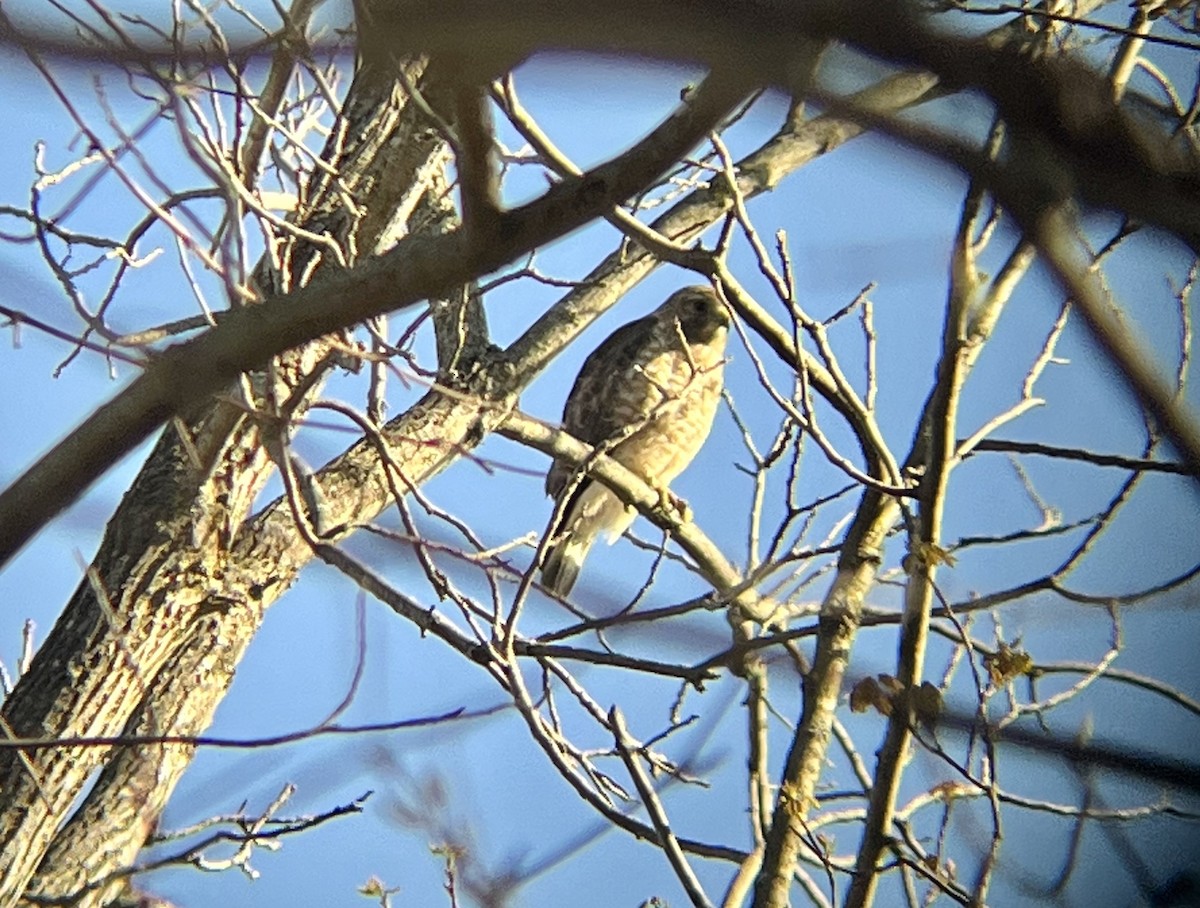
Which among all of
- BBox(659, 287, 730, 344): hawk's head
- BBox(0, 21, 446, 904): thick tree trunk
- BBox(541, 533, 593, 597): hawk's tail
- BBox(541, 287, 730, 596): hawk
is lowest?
BBox(0, 21, 446, 904): thick tree trunk

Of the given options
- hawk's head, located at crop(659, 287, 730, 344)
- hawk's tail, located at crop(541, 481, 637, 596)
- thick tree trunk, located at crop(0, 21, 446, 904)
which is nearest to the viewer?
thick tree trunk, located at crop(0, 21, 446, 904)

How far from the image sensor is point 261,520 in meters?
4.17

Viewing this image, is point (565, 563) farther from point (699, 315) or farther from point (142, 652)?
point (142, 652)

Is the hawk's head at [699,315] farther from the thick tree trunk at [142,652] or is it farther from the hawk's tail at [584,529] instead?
the thick tree trunk at [142,652]

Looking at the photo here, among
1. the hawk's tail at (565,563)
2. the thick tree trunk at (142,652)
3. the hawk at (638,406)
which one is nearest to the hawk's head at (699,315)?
the hawk at (638,406)

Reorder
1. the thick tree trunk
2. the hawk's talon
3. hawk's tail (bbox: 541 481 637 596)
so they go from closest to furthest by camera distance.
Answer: the thick tree trunk → the hawk's talon → hawk's tail (bbox: 541 481 637 596)

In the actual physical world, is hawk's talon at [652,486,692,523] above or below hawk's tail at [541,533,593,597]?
below

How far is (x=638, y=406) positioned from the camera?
624cm

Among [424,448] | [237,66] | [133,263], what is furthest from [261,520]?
[237,66]

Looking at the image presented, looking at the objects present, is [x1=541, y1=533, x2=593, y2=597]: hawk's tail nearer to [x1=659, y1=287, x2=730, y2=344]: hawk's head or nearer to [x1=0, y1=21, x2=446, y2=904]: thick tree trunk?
[x1=659, y1=287, x2=730, y2=344]: hawk's head

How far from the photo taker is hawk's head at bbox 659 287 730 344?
654 centimetres

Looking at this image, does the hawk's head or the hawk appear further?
the hawk's head

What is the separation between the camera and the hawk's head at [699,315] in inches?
257

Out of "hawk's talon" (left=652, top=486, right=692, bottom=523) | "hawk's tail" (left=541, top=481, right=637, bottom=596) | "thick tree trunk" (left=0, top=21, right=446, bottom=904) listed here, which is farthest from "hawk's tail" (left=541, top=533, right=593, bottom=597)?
"thick tree trunk" (left=0, top=21, right=446, bottom=904)
